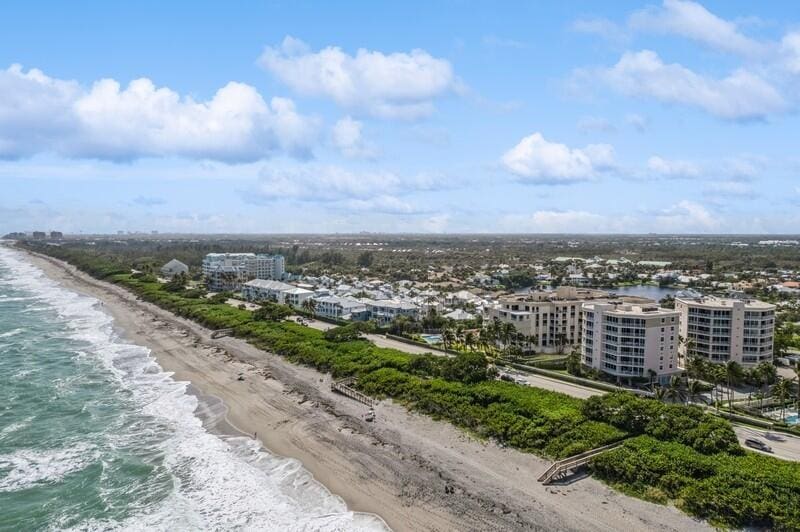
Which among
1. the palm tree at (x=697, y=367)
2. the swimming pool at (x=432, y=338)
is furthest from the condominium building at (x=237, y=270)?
the palm tree at (x=697, y=367)

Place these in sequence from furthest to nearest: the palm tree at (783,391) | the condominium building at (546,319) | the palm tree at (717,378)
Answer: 1. the condominium building at (546,319)
2. the palm tree at (717,378)
3. the palm tree at (783,391)

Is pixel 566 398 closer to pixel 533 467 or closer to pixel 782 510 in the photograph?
pixel 533 467

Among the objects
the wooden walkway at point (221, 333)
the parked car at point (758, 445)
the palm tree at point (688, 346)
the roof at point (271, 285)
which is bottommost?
the wooden walkway at point (221, 333)

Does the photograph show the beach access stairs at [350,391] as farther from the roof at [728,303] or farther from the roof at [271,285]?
the roof at [271,285]

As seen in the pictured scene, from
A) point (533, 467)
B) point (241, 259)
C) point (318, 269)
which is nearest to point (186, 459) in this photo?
Result: point (533, 467)

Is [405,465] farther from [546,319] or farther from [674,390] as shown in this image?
[546,319]

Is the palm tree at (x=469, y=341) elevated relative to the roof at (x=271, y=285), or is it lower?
lower

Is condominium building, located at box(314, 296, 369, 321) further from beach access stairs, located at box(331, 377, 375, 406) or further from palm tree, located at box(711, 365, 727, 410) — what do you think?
palm tree, located at box(711, 365, 727, 410)
